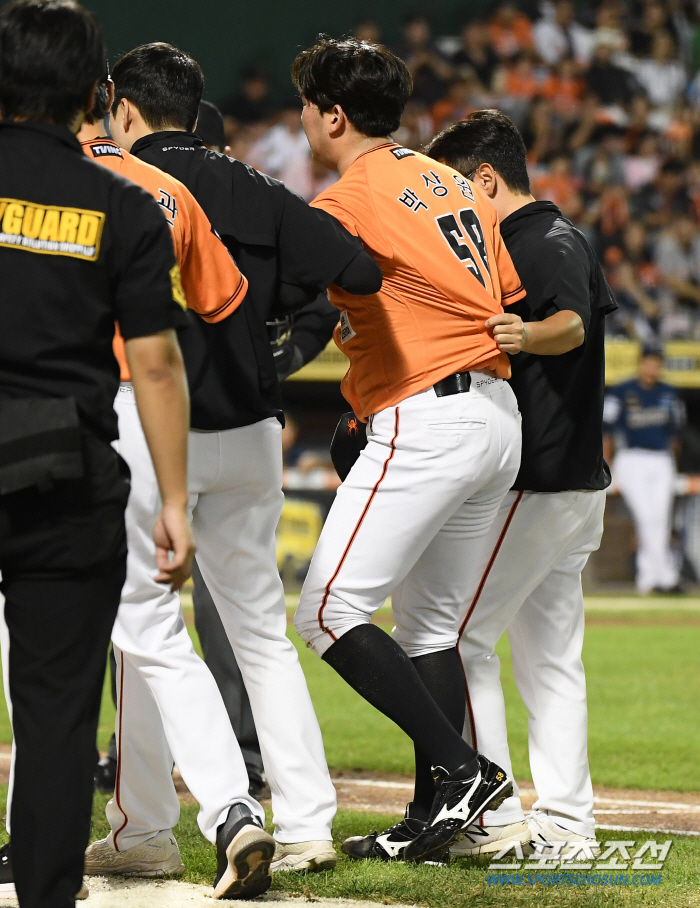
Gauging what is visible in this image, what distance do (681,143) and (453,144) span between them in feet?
46.2

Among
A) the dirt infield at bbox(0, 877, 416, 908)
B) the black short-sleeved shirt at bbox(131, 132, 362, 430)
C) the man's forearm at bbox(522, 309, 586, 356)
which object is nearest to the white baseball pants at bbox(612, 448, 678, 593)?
the man's forearm at bbox(522, 309, 586, 356)

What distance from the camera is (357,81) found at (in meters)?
3.20

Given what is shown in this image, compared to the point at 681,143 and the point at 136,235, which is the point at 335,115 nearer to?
the point at 136,235

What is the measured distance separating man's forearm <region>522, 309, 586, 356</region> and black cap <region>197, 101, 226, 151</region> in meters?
1.66

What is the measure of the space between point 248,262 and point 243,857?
4.88 feet

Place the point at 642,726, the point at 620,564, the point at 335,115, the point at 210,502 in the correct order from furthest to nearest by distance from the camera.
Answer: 1. the point at 620,564
2. the point at 642,726
3. the point at 335,115
4. the point at 210,502

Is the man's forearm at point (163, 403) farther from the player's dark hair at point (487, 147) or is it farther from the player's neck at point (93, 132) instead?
the player's dark hair at point (487, 147)

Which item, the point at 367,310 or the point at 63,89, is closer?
the point at 63,89

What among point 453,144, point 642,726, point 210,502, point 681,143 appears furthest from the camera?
point 681,143

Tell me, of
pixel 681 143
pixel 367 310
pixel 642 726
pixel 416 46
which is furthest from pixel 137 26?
pixel 367 310

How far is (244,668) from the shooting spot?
10.2 ft

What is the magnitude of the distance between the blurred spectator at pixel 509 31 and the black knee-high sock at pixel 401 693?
15472mm

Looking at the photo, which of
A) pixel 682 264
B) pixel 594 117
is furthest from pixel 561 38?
pixel 682 264

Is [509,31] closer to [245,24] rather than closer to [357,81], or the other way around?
[245,24]
